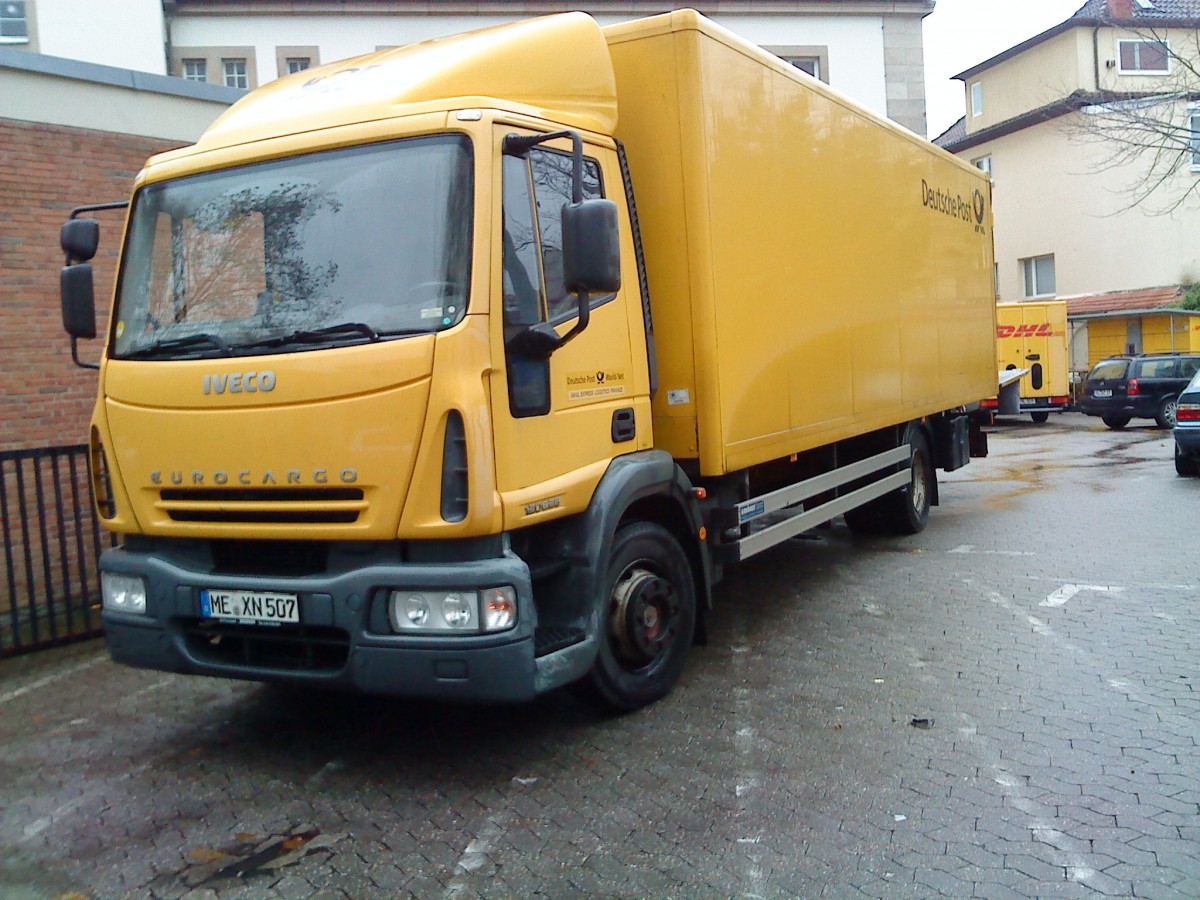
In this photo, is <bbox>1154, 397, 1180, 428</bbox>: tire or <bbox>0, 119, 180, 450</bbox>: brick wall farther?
<bbox>1154, 397, 1180, 428</bbox>: tire

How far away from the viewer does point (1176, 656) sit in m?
6.26

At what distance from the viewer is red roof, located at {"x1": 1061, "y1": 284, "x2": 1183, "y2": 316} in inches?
1320

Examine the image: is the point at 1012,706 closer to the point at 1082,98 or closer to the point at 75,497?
the point at 75,497

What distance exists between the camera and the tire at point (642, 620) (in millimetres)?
5223

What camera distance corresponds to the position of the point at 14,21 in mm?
24984

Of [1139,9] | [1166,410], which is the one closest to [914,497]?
[1166,410]

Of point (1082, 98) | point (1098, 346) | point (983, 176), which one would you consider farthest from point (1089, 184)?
point (983, 176)

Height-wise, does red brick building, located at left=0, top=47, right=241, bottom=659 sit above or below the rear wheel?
above

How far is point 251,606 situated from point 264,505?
0.43 meters

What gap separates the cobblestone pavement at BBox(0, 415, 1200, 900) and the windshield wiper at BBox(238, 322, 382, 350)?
1878 millimetres

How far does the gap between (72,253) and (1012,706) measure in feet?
16.6

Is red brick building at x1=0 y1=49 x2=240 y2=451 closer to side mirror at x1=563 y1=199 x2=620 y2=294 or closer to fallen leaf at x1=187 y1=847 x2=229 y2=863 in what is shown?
fallen leaf at x1=187 y1=847 x2=229 y2=863

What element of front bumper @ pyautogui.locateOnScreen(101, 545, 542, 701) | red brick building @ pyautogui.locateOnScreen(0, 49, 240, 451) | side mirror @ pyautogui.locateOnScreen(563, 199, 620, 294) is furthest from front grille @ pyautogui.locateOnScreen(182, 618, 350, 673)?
red brick building @ pyautogui.locateOnScreen(0, 49, 240, 451)

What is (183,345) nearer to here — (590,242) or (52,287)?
(590,242)
